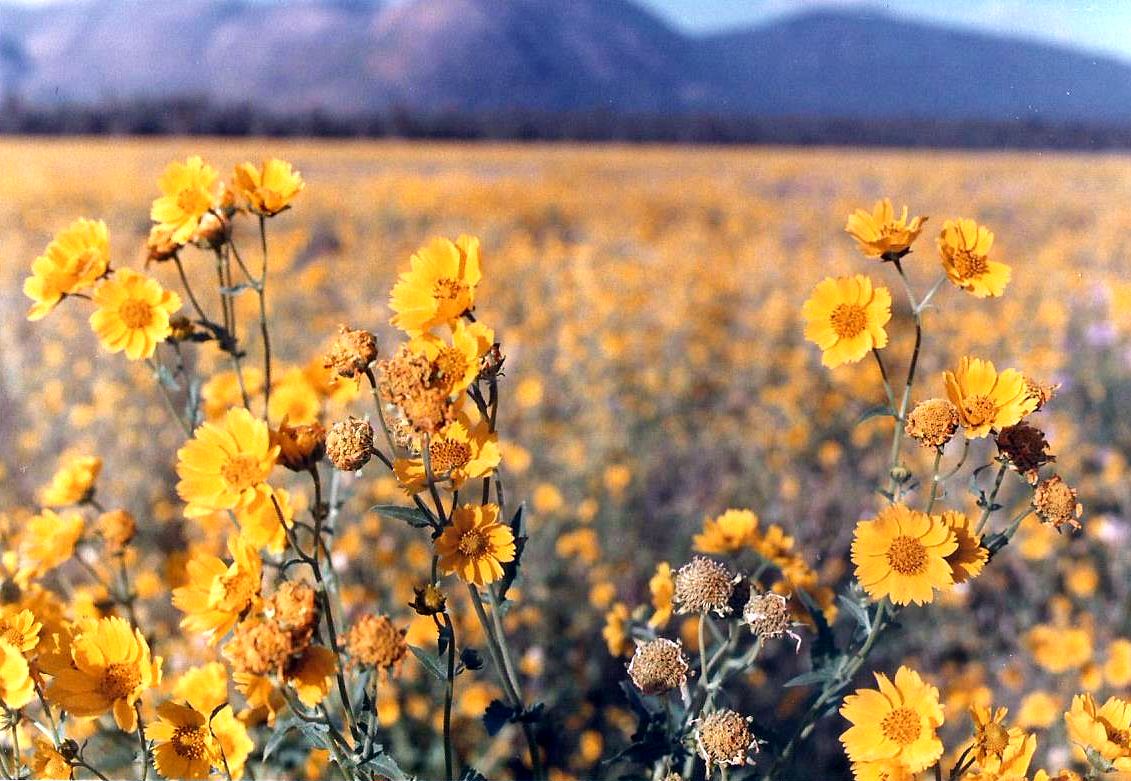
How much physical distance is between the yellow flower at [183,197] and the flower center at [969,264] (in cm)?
103

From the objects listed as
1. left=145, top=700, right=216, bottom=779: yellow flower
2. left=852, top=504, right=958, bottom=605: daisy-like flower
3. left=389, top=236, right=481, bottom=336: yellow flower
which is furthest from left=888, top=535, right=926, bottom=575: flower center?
left=145, top=700, right=216, bottom=779: yellow flower

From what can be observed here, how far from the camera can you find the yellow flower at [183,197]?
3.70 ft

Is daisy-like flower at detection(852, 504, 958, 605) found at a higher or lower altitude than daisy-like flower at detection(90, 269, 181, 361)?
lower

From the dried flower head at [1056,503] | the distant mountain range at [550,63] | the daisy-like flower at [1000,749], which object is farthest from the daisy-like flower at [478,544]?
the distant mountain range at [550,63]

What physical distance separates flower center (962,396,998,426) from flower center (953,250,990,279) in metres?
0.22

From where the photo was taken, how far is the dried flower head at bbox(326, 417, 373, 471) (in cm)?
87

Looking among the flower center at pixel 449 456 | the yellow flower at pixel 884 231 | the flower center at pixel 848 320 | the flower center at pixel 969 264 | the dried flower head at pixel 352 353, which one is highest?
the yellow flower at pixel 884 231

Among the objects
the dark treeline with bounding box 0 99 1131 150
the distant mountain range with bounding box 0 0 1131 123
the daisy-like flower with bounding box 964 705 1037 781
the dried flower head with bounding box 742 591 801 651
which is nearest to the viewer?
the daisy-like flower with bounding box 964 705 1037 781

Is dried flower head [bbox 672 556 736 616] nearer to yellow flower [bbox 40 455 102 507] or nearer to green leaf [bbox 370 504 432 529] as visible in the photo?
green leaf [bbox 370 504 432 529]

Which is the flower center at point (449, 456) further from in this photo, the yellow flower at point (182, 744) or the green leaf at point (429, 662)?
the yellow flower at point (182, 744)

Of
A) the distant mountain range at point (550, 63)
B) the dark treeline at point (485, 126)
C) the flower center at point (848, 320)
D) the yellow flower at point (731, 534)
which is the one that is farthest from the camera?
the dark treeline at point (485, 126)

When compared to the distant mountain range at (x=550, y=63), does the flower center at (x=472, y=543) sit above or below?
below

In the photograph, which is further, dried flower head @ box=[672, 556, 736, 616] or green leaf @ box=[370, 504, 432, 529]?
dried flower head @ box=[672, 556, 736, 616]

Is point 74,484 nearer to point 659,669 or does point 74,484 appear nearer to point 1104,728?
point 659,669
